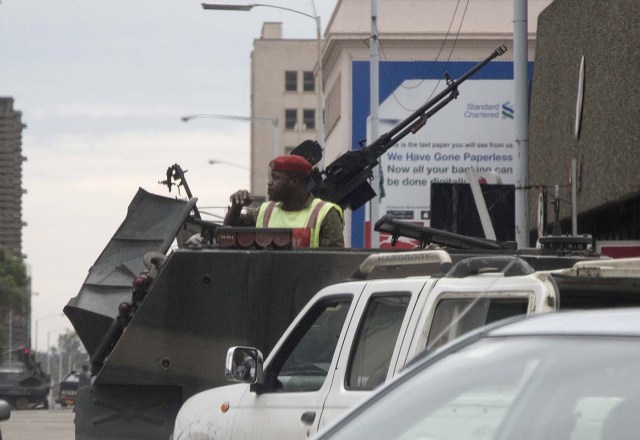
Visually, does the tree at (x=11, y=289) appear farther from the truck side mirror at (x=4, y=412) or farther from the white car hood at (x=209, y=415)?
the white car hood at (x=209, y=415)

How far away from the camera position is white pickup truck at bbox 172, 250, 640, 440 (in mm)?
5816

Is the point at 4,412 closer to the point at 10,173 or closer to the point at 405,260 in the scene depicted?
the point at 405,260

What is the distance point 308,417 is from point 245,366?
47 cm

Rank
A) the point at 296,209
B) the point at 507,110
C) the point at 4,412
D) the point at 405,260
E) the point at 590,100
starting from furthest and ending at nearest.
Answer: the point at 507,110, the point at 590,100, the point at 296,209, the point at 4,412, the point at 405,260

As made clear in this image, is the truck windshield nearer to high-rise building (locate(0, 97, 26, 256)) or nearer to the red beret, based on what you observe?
the red beret

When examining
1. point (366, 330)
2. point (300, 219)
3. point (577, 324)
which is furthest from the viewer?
point (300, 219)

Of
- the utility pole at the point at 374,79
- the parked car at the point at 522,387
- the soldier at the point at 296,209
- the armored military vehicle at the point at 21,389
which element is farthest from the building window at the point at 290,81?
the parked car at the point at 522,387

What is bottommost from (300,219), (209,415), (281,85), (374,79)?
(209,415)

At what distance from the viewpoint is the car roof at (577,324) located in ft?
12.1

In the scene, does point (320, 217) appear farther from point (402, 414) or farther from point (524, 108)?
point (524, 108)

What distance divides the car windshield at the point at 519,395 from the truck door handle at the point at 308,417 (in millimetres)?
2873

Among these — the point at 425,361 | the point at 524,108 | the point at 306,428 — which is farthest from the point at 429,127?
the point at 425,361

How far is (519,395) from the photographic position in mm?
3809

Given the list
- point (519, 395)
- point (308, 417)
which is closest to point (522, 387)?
point (519, 395)
